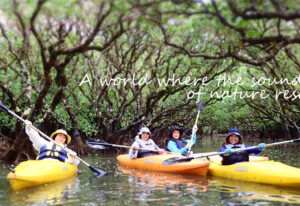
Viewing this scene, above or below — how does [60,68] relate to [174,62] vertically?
below

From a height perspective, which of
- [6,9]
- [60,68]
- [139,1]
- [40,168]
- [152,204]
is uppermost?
[6,9]

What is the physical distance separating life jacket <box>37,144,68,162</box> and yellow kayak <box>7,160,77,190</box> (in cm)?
30

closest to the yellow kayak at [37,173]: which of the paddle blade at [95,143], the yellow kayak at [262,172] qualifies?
the paddle blade at [95,143]

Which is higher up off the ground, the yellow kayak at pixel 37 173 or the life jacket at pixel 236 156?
the life jacket at pixel 236 156

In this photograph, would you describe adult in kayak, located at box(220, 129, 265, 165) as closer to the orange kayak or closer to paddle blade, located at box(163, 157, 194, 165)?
the orange kayak

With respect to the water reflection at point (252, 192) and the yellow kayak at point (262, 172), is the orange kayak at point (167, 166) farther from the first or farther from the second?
the water reflection at point (252, 192)

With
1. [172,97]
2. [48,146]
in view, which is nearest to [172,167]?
[48,146]

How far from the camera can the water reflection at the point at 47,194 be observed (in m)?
6.06

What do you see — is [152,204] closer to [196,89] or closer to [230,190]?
[230,190]

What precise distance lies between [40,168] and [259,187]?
4.75 meters

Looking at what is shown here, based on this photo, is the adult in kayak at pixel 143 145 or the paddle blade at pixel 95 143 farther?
the paddle blade at pixel 95 143

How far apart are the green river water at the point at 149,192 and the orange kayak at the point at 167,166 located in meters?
0.29

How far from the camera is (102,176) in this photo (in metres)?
9.12

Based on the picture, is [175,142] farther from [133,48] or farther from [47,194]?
[47,194]
